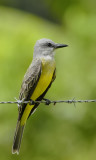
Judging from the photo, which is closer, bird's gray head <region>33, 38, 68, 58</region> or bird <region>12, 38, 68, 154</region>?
bird <region>12, 38, 68, 154</region>

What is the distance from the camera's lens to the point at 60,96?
13.2 m

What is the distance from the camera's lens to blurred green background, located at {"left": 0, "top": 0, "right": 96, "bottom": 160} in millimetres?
12617

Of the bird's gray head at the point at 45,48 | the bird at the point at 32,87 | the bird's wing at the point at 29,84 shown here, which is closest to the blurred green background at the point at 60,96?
the bird's gray head at the point at 45,48

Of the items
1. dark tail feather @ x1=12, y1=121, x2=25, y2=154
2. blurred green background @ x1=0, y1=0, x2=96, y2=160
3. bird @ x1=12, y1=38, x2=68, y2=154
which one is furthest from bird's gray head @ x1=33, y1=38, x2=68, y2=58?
blurred green background @ x1=0, y1=0, x2=96, y2=160

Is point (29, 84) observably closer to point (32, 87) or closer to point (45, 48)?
point (32, 87)

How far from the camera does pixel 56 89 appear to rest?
1335 cm

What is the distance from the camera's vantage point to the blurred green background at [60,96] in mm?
12617

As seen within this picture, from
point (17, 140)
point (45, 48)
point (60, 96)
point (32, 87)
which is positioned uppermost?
point (45, 48)

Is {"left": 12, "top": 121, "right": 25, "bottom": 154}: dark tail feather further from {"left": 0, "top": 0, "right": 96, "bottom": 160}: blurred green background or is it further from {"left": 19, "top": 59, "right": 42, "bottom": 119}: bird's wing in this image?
{"left": 0, "top": 0, "right": 96, "bottom": 160}: blurred green background

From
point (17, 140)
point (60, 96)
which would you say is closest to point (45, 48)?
point (17, 140)

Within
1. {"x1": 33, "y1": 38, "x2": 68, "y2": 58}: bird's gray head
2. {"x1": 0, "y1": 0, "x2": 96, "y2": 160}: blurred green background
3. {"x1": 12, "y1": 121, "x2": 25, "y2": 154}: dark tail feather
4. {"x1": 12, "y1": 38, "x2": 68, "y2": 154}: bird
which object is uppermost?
{"x1": 33, "y1": 38, "x2": 68, "y2": 58}: bird's gray head

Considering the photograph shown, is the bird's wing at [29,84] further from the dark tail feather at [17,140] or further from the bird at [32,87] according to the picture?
the dark tail feather at [17,140]

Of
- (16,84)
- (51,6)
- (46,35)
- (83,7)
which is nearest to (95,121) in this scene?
(16,84)

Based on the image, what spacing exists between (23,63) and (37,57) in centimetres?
510
